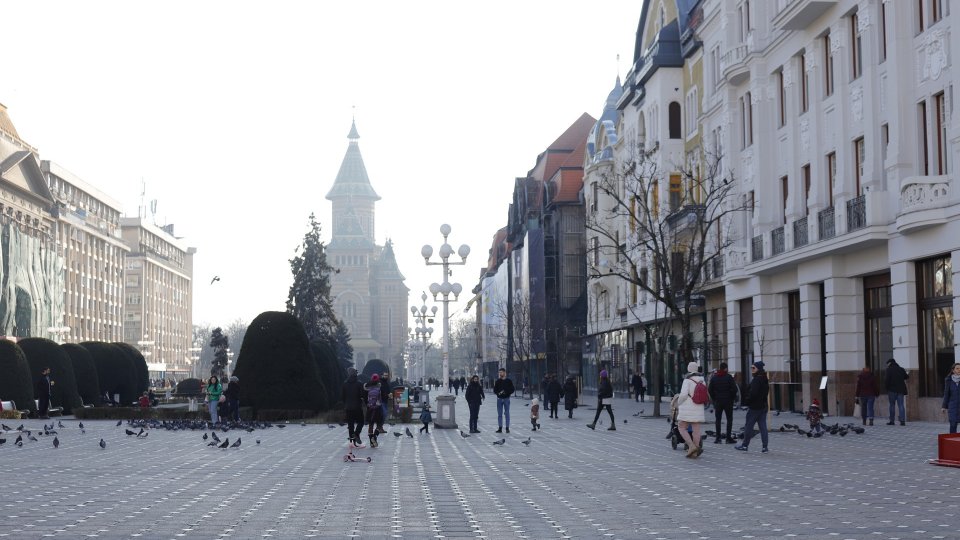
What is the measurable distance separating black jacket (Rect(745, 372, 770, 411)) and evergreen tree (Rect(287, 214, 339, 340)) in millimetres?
80993

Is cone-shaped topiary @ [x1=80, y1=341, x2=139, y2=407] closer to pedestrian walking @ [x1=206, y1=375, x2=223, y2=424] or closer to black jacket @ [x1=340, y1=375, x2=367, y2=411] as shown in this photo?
pedestrian walking @ [x1=206, y1=375, x2=223, y2=424]

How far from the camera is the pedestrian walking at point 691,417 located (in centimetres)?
2194

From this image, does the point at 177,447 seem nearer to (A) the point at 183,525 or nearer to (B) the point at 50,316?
(A) the point at 183,525

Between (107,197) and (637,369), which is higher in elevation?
(107,197)

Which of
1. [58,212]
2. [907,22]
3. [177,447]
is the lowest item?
[177,447]

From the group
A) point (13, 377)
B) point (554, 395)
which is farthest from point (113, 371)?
point (554, 395)

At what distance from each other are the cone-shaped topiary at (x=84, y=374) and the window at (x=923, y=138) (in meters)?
38.2

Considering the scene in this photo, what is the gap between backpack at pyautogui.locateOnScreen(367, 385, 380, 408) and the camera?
2741 cm

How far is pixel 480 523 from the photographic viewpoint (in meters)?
12.9

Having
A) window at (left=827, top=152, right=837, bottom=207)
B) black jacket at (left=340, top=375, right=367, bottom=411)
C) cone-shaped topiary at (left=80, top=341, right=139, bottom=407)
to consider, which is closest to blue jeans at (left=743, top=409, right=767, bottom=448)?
black jacket at (left=340, top=375, right=367, bottom=411)

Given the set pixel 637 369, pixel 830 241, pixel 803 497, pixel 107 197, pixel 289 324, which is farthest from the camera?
pixel 107 197

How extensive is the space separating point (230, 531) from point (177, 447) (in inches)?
613

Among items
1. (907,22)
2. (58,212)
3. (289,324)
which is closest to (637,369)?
(289,324)

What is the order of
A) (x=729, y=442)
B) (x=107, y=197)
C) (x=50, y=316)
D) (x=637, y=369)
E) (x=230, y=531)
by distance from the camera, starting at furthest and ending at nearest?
(x=107, y=197)
(x=50, y=316)
(x=637, y=369)
(x=729, y=442)
(x=230, y=531)
